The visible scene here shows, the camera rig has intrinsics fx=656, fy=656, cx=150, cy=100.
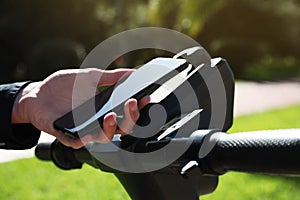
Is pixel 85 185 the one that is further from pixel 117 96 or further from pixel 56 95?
pixel 117 96

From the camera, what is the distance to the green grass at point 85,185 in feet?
13.8

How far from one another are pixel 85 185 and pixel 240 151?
10.9ft

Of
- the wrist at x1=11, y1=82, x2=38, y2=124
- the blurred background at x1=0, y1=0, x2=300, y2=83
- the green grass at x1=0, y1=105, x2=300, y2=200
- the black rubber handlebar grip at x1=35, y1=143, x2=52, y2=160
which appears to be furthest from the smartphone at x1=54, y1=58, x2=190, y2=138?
the blurred background at x1=0, y1=0, x2=300, y2=83

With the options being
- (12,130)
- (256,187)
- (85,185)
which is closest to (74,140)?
(12,130)

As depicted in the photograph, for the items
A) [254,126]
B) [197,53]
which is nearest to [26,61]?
[254,126]

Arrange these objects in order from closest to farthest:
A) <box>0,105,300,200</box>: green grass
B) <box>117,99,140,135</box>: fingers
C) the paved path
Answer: <box>117,99,140,135</box>: fingers
<box>0,105,300,200</box>: green grass
the paved path

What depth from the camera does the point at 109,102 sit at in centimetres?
134

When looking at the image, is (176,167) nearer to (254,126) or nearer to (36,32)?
(254,126)

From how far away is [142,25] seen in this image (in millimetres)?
14602

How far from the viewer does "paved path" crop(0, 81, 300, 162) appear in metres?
8.81

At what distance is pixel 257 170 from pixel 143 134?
0.26 meters

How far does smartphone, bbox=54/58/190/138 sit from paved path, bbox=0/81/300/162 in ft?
22.2

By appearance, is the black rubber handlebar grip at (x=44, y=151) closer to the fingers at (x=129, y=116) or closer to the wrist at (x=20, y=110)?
the wrist at (x=20, y=110)

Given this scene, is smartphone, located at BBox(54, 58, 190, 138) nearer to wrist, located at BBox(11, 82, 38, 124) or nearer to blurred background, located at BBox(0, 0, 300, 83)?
wrist, located at BBox(11, 82, 38, 124)
